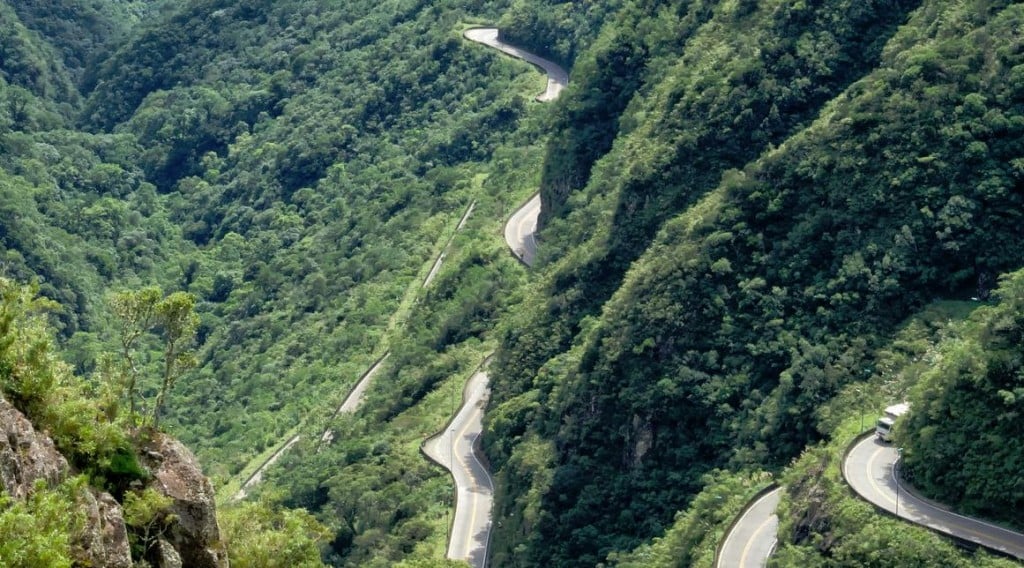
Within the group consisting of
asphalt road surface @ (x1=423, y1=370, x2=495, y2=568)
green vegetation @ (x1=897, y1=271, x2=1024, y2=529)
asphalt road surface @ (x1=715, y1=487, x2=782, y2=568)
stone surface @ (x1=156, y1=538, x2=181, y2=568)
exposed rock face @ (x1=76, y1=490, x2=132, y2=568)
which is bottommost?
asphalt road surface @ (x1=423, y1=370, x2=495, y2=568)

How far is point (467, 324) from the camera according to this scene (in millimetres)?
113000

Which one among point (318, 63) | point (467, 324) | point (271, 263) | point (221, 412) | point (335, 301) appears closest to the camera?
point (467, 324)

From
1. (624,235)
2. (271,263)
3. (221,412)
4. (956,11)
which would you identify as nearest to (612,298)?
(624,235)

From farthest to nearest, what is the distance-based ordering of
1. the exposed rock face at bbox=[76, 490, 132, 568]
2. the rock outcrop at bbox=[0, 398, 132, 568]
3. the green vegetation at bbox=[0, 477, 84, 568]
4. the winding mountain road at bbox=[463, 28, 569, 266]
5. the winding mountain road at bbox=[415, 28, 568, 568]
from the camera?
the winding mountain road at bbox=[463, 28, 569, 266], the winding mountain road at bbox=[415, 28, 568, 568], the exposed rock face at bbox=[76, 490, 132, 568], the rock outcrop at bbox=[0, 398, 132, 568], the green vegetation at bbox=[0, 477, 84, 568]

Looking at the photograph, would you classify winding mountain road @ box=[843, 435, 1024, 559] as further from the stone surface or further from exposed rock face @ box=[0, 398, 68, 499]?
exposed rock face @ box=[0, 398, 68, 499]

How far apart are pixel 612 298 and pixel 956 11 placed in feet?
77.6

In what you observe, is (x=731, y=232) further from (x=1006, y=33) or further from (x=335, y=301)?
(x=335, y=301)

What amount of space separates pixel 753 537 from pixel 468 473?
32.6 metres

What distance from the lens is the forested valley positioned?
55.1 metres

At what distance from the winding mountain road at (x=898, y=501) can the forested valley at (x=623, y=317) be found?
669mm

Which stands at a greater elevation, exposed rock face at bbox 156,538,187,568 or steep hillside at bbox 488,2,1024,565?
exposed rock face at bbox 156,538,187,568

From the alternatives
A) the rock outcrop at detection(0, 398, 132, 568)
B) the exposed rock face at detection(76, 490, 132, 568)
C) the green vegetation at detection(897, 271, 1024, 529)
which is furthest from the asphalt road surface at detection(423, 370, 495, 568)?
the rock outcrop at detection(0, 398, 132, 568)

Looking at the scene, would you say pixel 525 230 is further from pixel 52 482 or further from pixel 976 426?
pixel 52 482

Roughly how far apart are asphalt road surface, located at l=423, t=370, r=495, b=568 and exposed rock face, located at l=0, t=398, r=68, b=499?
5157cm
